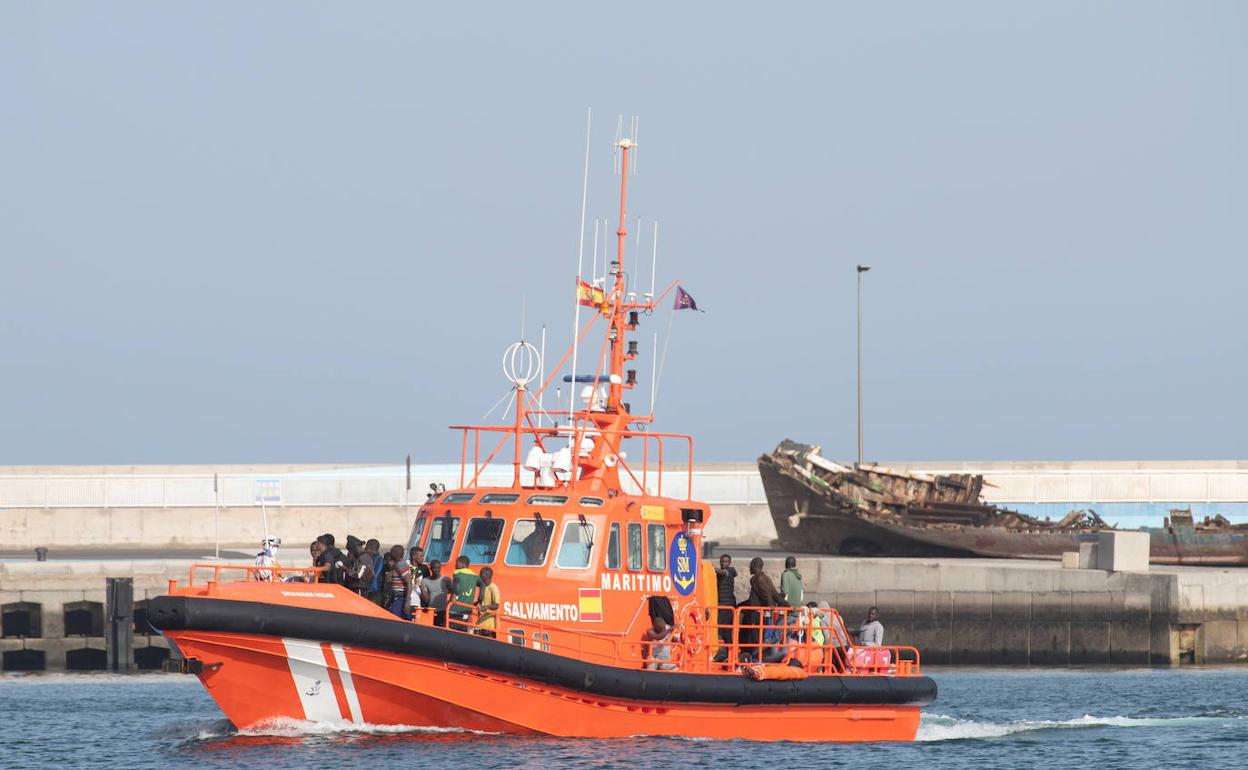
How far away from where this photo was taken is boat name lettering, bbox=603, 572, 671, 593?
1858 centimetres

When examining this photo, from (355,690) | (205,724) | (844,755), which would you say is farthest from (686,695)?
(205,724)

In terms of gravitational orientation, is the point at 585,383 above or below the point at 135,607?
above

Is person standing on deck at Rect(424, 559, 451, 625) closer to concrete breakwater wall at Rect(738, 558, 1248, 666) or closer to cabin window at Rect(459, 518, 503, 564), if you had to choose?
cabin window at Rect(459, 518, 503, 564)

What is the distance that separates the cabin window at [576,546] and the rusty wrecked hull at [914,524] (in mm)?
21251

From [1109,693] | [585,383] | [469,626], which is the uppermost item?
[585,383]

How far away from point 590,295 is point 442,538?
10.4 feet

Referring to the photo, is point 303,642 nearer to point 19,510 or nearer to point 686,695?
point 686,695

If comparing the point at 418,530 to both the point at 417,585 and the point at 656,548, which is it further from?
the point at 656,548

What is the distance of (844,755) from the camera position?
18438 mm

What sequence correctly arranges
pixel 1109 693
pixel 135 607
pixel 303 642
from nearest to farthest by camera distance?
pixel 303 642
pixel 1109 693
pixel 135 607

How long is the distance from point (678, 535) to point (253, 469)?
30233 millimetres

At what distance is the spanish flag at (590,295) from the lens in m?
19.6

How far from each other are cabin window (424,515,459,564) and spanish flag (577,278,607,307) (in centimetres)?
283

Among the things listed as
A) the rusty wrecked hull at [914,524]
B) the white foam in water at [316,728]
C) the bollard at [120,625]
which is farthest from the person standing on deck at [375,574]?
the rusty wrecked hull at [914,524]
